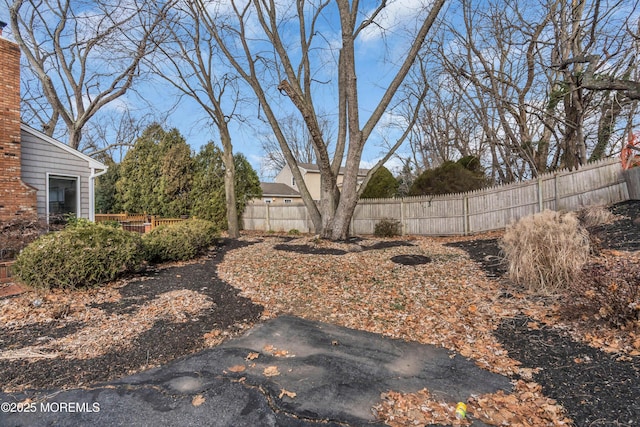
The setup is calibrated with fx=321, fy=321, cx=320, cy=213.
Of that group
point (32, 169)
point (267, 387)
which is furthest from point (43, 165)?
point (267, 387)

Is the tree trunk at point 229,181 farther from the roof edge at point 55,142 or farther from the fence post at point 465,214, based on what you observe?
the fence post at point 465,214

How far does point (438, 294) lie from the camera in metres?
4.77

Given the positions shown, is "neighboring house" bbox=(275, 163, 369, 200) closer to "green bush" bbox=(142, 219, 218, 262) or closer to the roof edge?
the roof edge

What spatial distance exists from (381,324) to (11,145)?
359 inches

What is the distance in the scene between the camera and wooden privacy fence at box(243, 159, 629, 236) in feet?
27.7

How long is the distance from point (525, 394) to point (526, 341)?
0.99m

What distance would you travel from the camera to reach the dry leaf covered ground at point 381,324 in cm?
236

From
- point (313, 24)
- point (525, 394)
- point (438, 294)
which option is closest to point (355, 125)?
point (313, 24)

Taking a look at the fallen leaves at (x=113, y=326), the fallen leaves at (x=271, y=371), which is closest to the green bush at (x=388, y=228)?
the fallen leaves at (x=113, y=326)

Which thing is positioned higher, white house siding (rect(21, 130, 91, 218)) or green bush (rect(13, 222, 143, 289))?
white house siding (rect(21, 130, 91, 218))

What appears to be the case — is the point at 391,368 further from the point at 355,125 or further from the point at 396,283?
the point at 355,125

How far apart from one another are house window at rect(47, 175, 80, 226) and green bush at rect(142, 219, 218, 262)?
351 cm

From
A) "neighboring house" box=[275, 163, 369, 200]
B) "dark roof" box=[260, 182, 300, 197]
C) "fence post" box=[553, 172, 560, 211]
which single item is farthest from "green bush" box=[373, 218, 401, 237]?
Result: "dark roof" box=[260, 182, 300, 197]

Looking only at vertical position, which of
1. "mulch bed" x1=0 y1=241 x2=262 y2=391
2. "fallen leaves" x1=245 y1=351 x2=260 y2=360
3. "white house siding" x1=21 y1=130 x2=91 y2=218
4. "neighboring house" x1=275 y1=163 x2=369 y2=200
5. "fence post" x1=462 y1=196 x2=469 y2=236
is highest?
"neighboring house" x1=275 y1=163 x2=369 y2=200
